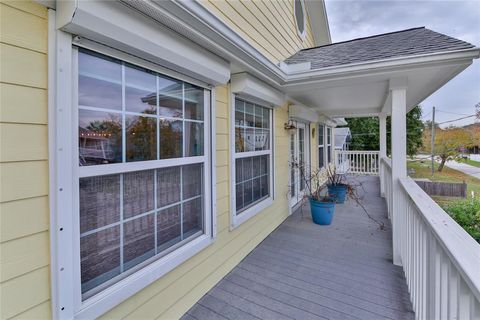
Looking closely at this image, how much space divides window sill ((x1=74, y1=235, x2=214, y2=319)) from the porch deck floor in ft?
1.81

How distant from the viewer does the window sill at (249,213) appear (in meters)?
2.79

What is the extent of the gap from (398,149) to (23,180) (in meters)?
3.42

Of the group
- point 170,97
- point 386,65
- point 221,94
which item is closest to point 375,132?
point 386,65

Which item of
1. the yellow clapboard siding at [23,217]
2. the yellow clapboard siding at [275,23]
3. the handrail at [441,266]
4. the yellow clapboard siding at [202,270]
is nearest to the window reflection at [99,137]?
the yellow clapboard siding at [23,217]

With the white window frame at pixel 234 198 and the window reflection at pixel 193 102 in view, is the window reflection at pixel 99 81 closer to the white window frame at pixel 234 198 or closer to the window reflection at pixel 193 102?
the window reflection at pixel 193 102

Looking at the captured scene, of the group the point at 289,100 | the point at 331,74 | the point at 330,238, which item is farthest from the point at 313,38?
the point at 330,238

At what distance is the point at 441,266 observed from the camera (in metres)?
1.25

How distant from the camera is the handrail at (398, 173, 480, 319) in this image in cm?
88

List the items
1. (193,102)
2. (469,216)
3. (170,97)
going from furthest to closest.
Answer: (469,216), (193,102), (170,97)

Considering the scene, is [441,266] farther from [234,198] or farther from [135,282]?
[234,198]

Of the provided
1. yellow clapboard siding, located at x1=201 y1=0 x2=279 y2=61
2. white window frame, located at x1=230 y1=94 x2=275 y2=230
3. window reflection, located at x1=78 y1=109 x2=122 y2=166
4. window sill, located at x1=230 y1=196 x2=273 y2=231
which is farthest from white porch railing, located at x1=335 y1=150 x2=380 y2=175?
window reflection, located at x1=78 y1=109 x2=122 y2=166

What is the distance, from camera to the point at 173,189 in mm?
1994

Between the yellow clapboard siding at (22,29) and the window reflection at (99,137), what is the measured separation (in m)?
0.36

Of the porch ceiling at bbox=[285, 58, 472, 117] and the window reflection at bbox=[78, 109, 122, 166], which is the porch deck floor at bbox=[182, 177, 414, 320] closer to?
the window reflection at bbox=[78, 109, 122, 166]
